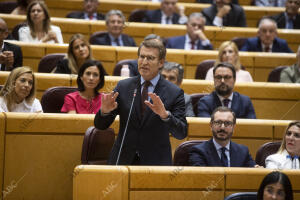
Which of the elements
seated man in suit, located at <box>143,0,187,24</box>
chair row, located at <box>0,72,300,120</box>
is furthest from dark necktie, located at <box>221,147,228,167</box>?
seated man in suit, located at <box>143,0,187,24</box>

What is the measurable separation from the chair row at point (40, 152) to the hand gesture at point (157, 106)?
50 centimetres

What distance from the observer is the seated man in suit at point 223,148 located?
1.63 metres

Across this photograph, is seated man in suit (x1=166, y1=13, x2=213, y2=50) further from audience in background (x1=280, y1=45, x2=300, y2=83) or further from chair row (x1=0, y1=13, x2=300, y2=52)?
audience in background (x1=280, y1=45, x2=300, y2=83)

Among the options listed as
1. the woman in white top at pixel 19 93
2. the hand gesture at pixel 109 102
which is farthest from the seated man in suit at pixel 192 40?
the hand gesture at pixel 109 102

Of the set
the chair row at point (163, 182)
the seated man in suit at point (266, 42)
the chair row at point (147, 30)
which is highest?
the chair row at point (147, 30)

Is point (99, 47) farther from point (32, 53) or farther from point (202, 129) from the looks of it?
point (202, 129)

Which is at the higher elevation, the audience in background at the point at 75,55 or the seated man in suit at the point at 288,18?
the seated man in suit at the point at 288,18

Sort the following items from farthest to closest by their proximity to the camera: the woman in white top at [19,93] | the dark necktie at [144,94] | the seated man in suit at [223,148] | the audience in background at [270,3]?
the audience in background at [270,3]
the woman in white top at [19,93]
the seated man in suit at [223,148]
the dark necktie at [144,94]

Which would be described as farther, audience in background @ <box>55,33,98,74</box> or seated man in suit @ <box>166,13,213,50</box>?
seated man in suit @ <box>166,13,213,50</box>

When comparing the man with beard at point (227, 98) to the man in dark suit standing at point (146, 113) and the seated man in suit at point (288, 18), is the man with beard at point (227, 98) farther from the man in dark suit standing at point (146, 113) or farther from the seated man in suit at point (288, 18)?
the seated man in suit at point (288, 18)

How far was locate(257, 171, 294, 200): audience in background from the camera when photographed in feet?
4.21

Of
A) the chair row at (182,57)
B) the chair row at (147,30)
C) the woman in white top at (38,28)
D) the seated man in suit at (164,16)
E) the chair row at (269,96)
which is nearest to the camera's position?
the chair row at (269,96)

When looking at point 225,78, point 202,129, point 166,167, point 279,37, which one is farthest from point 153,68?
point 279,37

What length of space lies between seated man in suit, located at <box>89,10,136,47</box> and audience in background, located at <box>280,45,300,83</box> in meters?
0.82
